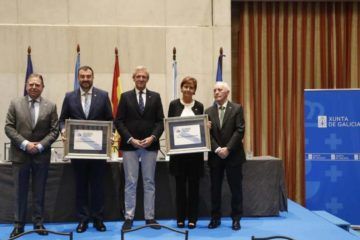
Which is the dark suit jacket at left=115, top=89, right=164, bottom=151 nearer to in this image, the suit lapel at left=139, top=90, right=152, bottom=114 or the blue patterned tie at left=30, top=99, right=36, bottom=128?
the suit lapel at left=139, top=90, right=152, bottom=114

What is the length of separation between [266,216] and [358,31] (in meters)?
5.12

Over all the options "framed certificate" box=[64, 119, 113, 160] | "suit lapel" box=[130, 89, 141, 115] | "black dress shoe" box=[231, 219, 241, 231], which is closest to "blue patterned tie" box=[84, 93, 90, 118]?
"framed certificate" box=[64, 119, 113, 160]

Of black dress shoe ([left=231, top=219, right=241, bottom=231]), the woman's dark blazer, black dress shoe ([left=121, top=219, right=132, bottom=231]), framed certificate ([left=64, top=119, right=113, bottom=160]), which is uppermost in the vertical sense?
framed certificate ([left=64, top=119, right=113, bottom=160])

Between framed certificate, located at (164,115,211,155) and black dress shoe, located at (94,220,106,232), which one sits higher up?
framed certificate, located at (164,115,211,155)

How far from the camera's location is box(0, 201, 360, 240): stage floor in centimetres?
463

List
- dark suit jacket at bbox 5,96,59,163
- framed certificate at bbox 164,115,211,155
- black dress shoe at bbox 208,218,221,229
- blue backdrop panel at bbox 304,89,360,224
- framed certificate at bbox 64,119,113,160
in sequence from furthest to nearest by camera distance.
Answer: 1. blue backdrop panel at bbox 304,89,360,224
2. black dress shoe at bbox 208,218,221,229
3. framed certificate at bbox 164,115,211,155
4. framed certificate at bbox 64,119,113,160
5. dark suit jacket at bbox 5,96,59,163

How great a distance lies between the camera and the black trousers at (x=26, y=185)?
4.58m

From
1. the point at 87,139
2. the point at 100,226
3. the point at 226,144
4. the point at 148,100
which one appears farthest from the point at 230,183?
the point at 87,139

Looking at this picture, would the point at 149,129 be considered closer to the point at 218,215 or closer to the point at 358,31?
the point at 218,215

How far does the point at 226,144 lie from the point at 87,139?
1.41m

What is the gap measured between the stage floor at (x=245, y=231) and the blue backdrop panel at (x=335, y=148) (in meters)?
0.99

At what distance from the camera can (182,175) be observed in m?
4.81

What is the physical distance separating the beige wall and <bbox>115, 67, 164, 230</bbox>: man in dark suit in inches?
140

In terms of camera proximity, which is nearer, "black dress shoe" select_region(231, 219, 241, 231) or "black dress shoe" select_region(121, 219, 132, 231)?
"black dress shoe" select_region(121, 219, 132, 231)
